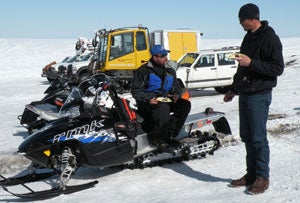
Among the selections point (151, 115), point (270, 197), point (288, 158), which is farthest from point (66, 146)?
point (288, 158)

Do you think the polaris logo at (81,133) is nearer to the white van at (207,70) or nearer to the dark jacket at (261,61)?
the dark jacket at (261,61)

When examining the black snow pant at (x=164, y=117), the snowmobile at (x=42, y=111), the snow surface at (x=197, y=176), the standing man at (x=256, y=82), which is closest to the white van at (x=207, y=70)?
the snow surface at (x=197, y=176)

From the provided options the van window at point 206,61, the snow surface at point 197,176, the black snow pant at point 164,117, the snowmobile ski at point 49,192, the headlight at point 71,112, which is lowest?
the snow surface at point 197,176

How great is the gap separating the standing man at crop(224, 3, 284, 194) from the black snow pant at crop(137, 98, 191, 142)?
1.20 metres

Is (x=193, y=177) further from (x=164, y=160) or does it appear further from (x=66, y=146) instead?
(x=66, y=146)

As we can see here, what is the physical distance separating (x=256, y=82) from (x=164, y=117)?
62.5 inches

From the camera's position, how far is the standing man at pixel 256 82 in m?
4.07

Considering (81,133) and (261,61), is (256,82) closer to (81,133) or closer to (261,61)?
(261,61)

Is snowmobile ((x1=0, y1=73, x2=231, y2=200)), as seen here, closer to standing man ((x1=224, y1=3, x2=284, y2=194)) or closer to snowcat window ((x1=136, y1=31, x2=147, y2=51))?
standing man ((x1=224, y1=3, x2=284, y2=194))

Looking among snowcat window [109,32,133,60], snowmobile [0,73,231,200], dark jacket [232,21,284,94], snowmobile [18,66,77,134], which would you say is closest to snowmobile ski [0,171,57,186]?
snowmobile [0,73,231,200]

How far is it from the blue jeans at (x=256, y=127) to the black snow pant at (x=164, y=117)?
128cm

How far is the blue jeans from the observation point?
4.24 metres

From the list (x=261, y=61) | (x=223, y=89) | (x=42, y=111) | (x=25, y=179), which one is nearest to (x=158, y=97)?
(x=261, y=61)

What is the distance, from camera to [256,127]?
424cm
